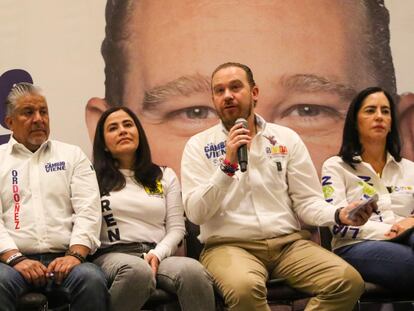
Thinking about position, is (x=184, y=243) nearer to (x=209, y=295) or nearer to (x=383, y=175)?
(x=209, y=295)

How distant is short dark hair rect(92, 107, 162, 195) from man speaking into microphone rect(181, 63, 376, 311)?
1.07ft

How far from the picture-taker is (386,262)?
285cm

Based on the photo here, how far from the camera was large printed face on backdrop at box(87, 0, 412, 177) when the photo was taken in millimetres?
4051

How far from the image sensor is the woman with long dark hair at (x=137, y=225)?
109 inches

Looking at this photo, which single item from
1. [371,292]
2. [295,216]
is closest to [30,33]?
[295,216]

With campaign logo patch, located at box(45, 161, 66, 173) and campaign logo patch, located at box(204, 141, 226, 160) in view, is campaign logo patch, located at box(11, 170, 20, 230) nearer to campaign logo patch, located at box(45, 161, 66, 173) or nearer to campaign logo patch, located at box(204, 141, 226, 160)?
campaign logo patch, located at box(45, 161, 66, 173)

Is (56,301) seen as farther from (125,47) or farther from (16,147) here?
(125,47)

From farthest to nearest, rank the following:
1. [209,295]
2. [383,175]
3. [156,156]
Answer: [156,156] < [383,175] < [209,295]

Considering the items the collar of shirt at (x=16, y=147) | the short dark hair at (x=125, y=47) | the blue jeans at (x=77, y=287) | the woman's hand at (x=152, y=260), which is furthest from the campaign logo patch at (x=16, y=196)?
the short dark hair at (x=125, y=47)

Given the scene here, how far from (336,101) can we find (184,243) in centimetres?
154

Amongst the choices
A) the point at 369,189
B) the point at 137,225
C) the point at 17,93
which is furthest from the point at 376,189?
the point at 17,93

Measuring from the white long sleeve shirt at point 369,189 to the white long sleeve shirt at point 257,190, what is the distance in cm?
13

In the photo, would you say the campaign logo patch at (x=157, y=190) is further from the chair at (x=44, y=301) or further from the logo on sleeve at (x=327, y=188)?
the logo on sleeve at (x=327, y=188)

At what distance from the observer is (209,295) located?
2.75 m
